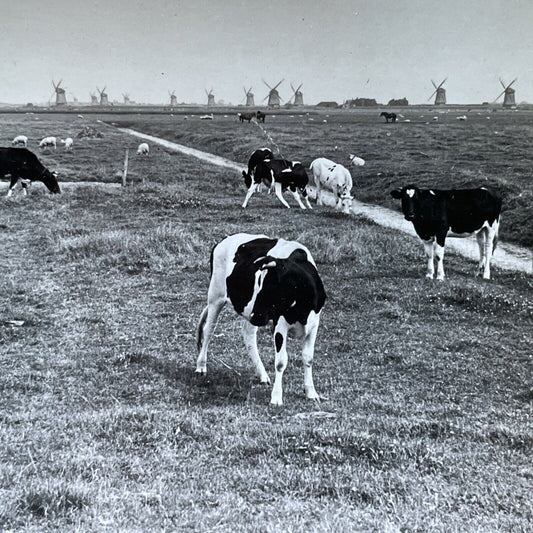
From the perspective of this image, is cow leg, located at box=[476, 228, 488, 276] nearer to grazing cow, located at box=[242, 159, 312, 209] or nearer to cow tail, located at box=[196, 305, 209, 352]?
cow tail, located at box=[196, 305, 209, 352]

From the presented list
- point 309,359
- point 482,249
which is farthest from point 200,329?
point 482,249

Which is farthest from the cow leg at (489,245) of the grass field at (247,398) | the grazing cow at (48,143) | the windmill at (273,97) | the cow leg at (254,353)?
the windmill at (273,97)

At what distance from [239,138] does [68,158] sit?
1642 cm

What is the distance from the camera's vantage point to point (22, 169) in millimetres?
25734

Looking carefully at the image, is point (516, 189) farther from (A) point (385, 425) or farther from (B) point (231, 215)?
(A) point (385, 425)

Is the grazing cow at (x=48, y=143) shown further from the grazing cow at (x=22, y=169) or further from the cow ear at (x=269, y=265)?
the cow ear at (x=269, y=265)

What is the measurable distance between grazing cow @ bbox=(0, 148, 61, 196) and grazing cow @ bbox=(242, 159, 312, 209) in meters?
8.28

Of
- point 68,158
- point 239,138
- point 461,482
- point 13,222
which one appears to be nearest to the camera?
point 461,482

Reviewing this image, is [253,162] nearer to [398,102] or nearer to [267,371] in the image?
[267,371]

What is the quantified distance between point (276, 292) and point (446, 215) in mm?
8545

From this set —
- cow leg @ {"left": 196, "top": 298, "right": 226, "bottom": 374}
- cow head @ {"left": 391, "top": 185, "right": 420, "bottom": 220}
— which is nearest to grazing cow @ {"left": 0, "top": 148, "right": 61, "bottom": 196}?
cow head @ {"left": 391, "top": 185, "right": 420, "bottom": 220}

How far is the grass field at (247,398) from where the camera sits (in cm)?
514

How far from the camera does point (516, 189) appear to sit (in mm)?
23891

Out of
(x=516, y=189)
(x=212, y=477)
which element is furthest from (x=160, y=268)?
(x=516, y=189)
